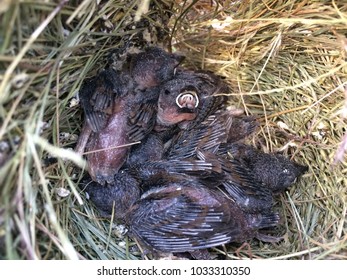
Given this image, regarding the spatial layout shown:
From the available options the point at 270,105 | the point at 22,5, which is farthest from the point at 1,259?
the point at 270,105

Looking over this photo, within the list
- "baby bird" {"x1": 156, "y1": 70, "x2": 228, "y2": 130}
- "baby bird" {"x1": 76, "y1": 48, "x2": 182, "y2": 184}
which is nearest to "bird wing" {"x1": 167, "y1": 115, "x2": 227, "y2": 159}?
"baby bird" {"x1": 156, "y1": 70, "x2": 228, "y2": 130}

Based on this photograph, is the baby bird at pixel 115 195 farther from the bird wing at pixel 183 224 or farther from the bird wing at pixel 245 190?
the bird wing at pixel 245 190

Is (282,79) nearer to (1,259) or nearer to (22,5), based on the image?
(22,5)

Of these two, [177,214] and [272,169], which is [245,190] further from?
[177,214]

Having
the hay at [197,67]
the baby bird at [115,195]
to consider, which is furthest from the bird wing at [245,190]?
the baby bird at [115,195]

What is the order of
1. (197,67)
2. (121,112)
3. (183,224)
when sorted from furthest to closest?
(197,67)
(121,112)
(183,224)

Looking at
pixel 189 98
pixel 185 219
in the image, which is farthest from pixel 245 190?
pixel 189 98
